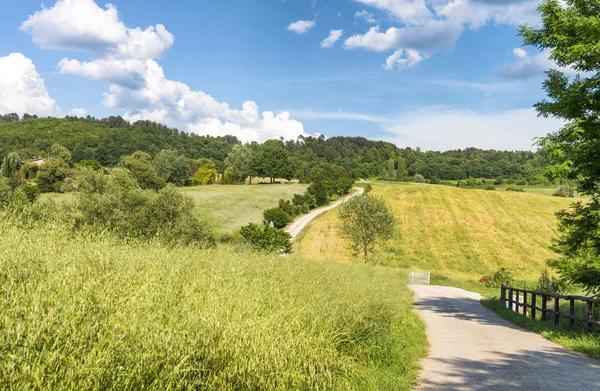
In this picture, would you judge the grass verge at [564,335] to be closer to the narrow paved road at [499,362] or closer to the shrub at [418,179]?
the narrow paved road at [499,362]

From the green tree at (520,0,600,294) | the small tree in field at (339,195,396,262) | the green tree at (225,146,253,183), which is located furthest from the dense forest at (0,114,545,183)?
the green tree at (520,0,600,294)

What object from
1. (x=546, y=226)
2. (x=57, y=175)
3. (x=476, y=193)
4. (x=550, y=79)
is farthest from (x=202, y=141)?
(x=550, y=79)

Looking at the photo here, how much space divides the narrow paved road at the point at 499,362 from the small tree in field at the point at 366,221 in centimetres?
3092

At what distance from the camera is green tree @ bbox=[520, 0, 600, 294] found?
556 inches

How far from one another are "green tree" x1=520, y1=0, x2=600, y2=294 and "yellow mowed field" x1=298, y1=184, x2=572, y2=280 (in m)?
28.1

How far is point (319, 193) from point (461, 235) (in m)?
29.9

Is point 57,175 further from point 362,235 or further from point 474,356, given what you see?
point 474,356

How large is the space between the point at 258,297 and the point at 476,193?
292 feet

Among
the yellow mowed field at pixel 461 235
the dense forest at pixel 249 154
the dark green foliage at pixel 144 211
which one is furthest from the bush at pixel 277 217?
the dense forest at pixel 249 154

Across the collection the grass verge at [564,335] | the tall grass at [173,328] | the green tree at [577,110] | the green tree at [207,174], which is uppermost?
the green tree at [207,174]

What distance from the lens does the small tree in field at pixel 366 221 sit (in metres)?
46.2

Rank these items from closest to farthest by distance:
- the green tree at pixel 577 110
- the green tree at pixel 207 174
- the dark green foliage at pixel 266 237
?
the green tree at pixel 577 110
the dark green foliage at pixel 266 237
the green tree at pixel 207 174

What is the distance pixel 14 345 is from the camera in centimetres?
363

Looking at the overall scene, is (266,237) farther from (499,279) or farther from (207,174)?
(207,174)
